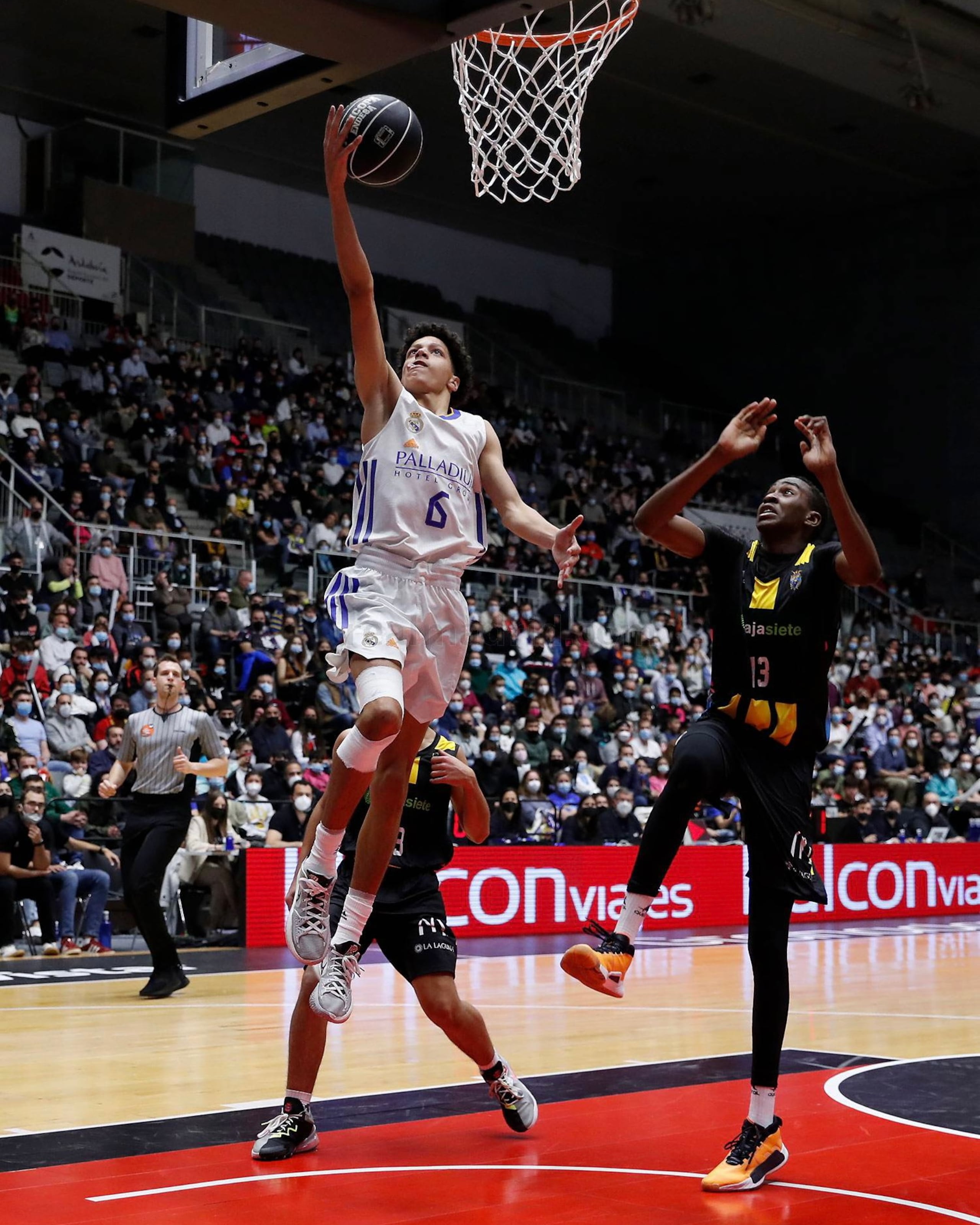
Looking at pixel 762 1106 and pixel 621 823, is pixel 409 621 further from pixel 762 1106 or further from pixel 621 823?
pixel 621 823

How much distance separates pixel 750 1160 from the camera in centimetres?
484

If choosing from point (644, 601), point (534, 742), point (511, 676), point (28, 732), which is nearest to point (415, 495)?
point (28, 732)

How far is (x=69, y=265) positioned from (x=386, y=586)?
21.0m

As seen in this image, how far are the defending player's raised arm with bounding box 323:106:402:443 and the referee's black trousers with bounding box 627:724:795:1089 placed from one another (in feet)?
5.10

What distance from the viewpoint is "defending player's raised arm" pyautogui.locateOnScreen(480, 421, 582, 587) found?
201 inches

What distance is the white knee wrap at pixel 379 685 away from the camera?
4.82 m

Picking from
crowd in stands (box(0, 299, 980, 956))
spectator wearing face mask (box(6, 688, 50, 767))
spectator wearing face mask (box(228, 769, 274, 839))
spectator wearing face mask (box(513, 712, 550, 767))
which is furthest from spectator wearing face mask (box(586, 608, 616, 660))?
spectator wearing face mask (box(6, 688, 50, 767))

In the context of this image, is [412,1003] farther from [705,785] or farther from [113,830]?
[705,785]

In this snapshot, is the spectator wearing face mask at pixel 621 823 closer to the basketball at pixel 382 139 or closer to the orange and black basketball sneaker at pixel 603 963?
the orange and black basketball sneaker at pixel 603 963

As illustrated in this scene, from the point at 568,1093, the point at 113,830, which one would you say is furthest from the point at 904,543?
the point at 568,1093

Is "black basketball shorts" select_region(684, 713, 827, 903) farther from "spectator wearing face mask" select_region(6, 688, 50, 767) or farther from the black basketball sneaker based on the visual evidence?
"spectator wearing face mask" select_region(6, 688, 50, 767)

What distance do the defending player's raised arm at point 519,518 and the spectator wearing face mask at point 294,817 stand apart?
873 cm

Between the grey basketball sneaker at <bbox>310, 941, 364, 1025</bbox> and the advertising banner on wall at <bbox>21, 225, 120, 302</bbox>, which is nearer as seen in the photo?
the grey basketball sneaker at <bbox>310, 941, 364, 1025</bbox>

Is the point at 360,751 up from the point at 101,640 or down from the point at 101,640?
down
